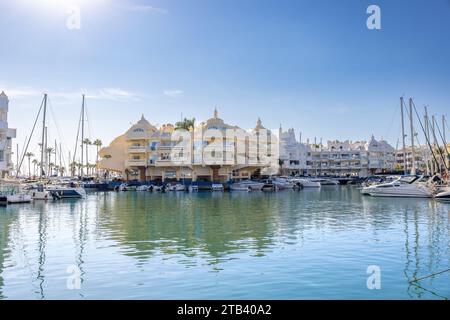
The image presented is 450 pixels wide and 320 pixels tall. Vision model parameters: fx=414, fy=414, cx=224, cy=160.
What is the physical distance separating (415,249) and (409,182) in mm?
41582

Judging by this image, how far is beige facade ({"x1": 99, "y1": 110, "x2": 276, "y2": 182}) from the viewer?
82.9 metres

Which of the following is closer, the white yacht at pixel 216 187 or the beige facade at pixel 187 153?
the white yacht at pixel 216 187

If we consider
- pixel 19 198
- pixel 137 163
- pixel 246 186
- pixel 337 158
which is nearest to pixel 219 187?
pixel 246 186

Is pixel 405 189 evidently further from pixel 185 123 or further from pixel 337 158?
pixel 337 158

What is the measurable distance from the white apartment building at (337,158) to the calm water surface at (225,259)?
332ft

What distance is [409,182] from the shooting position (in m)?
55.6

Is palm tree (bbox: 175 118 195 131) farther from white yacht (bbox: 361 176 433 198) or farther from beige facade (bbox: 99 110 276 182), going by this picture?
white yacht (bbox: 361 176 433 198)

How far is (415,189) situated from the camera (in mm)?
51750

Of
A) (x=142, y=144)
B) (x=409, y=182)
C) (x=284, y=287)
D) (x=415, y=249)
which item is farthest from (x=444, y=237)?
(x=142, y=144)

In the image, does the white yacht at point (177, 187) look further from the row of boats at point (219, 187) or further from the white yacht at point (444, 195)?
the white yacht at point (444, 195)

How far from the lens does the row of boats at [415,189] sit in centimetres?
5006

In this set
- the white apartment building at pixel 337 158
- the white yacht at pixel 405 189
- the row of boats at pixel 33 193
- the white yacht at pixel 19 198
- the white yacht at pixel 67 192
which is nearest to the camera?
the white yacht at pixel 19 198

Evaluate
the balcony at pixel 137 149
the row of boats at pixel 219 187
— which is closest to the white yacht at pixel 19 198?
the row of boats at pixel 219 187
